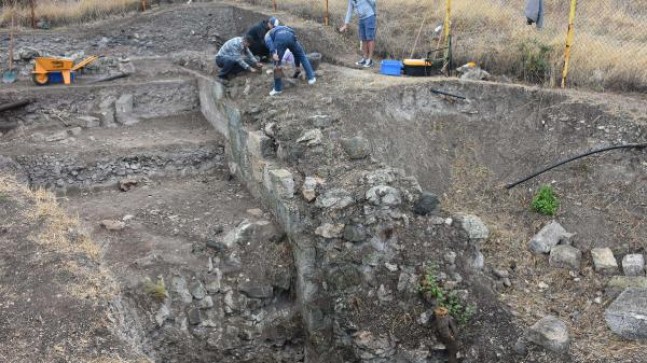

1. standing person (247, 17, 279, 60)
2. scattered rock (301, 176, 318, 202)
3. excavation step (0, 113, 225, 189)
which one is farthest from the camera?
standing person (247, 17, 279, 60)

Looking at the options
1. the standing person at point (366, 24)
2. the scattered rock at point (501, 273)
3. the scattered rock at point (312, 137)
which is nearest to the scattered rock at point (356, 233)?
the scattered rock at point (312, 137)

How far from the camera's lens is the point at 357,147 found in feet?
23.4

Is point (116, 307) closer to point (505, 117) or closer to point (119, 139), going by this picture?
point (119, 139)

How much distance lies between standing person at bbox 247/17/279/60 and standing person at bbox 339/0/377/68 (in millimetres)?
1441

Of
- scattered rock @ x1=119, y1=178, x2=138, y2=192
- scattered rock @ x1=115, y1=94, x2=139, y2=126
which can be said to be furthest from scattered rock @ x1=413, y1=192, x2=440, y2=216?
scattered rock @ x1=115, y1=94, x2=139, y2=126

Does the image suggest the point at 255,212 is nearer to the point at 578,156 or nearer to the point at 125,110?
the point at 125,110

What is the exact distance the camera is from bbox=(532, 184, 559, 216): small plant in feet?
22.8

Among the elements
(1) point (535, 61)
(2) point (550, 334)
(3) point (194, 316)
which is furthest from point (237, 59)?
(2) point (550, 334)

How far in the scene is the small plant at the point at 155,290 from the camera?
6.35m

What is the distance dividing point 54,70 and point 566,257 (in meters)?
9.42

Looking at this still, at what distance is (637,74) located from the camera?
26.3 feet

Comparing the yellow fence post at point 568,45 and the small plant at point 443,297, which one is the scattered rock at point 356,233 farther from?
the yellow fence post at point 568,45

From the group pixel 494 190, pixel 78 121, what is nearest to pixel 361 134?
pixel 494 190

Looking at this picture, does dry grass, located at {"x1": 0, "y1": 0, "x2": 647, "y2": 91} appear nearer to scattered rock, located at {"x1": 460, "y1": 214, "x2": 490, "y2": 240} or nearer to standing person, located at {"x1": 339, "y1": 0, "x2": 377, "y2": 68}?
standing person, located at {"x1": 339, "y1": 0, "x2": 377, "y2": 68}
